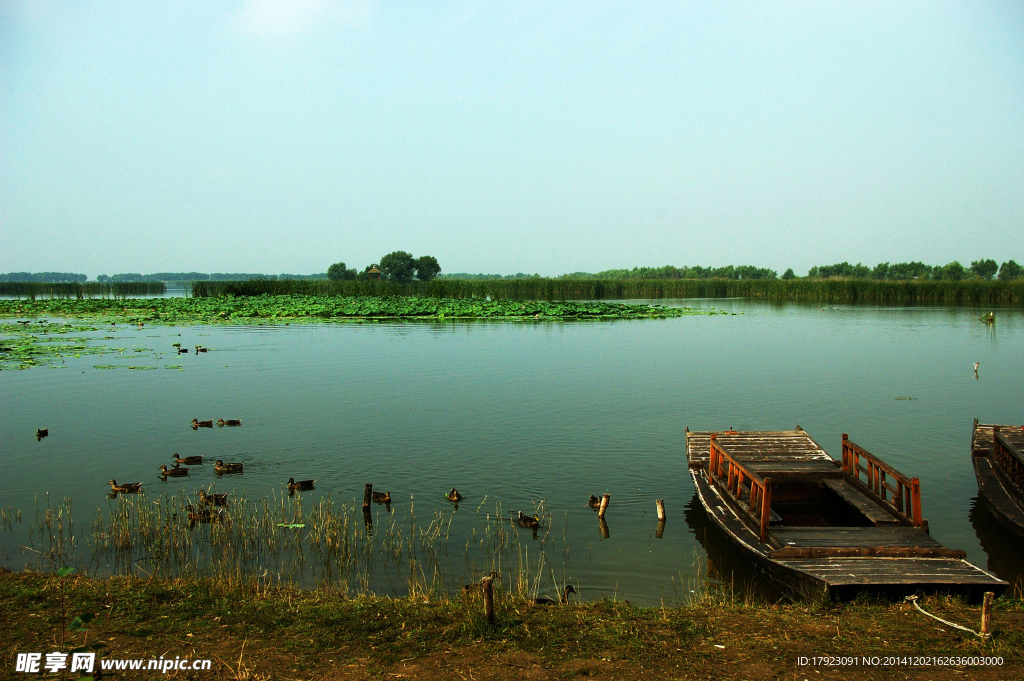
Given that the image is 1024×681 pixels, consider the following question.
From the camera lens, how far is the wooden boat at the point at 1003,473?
1065 centimetres

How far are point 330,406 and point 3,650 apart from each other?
47.3 ft

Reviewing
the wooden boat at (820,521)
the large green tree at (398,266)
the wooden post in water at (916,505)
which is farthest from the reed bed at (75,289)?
the wooden post in water at (916,505)

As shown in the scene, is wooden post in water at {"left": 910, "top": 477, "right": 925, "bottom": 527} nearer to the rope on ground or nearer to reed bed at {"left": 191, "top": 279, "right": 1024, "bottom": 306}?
the rope on ground

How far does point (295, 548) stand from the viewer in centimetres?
985

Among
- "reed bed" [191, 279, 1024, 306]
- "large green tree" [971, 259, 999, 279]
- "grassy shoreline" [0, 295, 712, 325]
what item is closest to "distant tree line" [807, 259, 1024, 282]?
"large green tree" [971, 259, 999, 279]

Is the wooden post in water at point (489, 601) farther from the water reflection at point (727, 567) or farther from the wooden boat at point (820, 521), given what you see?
the water reflection at point (727, 567)

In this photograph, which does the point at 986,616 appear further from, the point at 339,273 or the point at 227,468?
the point at 339,273

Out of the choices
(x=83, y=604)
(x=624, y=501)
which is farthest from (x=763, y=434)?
(x=83, y=604)

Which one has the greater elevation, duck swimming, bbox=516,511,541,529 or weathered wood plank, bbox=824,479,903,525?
weathered wood plank, bbox=824,479,903,525

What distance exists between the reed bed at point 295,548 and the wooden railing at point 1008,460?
721cm

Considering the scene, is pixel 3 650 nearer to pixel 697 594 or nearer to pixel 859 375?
pixel 697 594

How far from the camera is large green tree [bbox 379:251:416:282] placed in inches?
4173

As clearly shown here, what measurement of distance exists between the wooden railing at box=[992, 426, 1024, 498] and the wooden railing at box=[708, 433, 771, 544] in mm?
3911

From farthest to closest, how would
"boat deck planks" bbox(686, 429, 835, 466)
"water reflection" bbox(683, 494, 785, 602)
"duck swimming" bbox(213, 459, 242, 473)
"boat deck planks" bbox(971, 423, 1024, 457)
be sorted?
"duck swimming" bbox(213, 459, 242, 473) → "boat deck planks" bbox(686, 429, 835, 466) → "boat deck planks" bbox(971, 423, 1024, 457) → "water reflection" bbox(683, 494, 785, 602)
